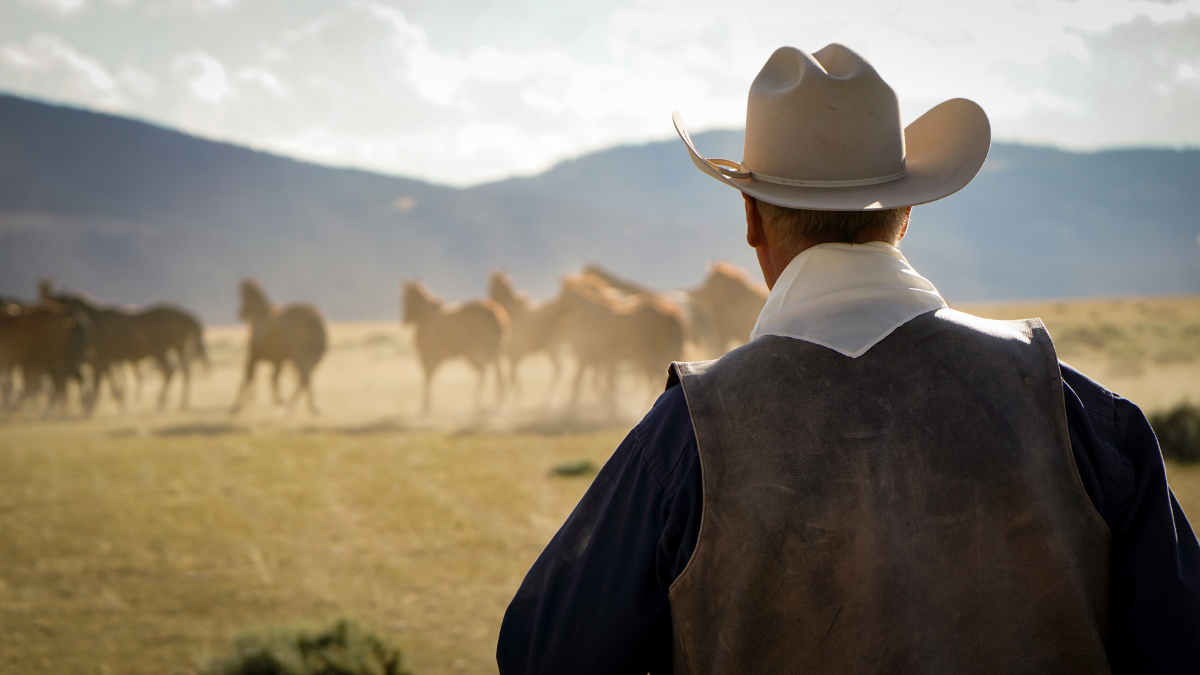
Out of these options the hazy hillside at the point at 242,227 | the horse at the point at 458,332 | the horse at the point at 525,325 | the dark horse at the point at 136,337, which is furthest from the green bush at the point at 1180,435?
the hazy hillside at the point at 242,227

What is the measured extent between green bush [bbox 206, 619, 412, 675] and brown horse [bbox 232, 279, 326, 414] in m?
11.4

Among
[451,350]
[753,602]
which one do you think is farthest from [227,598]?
[451,350]

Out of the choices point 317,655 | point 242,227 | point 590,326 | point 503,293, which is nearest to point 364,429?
point 590,326

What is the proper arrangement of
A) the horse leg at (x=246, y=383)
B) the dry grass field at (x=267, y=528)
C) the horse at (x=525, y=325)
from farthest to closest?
1. the horse at (x=525, y=325)
2. the horse leg at (x=246, y=383)
3. the dry grass field at (x=267, y=528)

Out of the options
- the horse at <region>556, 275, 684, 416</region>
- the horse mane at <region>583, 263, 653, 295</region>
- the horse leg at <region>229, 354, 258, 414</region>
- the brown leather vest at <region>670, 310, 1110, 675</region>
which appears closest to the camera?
the brown leather vest at <region>670, 310, 1110, 675</region>

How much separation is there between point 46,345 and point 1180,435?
17.7 m

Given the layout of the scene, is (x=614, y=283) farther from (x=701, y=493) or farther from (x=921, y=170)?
(x=701, y=493)

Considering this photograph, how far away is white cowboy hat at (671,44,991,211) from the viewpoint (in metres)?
1.39

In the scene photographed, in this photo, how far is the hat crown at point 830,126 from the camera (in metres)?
1.41

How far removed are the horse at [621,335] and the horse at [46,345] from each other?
31.0 ft

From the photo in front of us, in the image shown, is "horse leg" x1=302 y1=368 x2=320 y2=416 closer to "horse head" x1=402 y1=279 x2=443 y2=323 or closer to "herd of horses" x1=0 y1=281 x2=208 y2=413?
"horse head" x1=402 y1=279 x2=443 y2=323

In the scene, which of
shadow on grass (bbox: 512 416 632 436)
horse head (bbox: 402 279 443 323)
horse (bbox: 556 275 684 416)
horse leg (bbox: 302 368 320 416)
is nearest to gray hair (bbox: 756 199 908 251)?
shadow on grass (bbox: 512 416 632 436)

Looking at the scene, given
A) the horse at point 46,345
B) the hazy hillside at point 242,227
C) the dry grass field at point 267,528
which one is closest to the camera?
the dry grass field at point 267,528

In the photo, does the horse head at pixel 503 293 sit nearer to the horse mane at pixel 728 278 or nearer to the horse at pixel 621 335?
the horse at pixel 621 335
